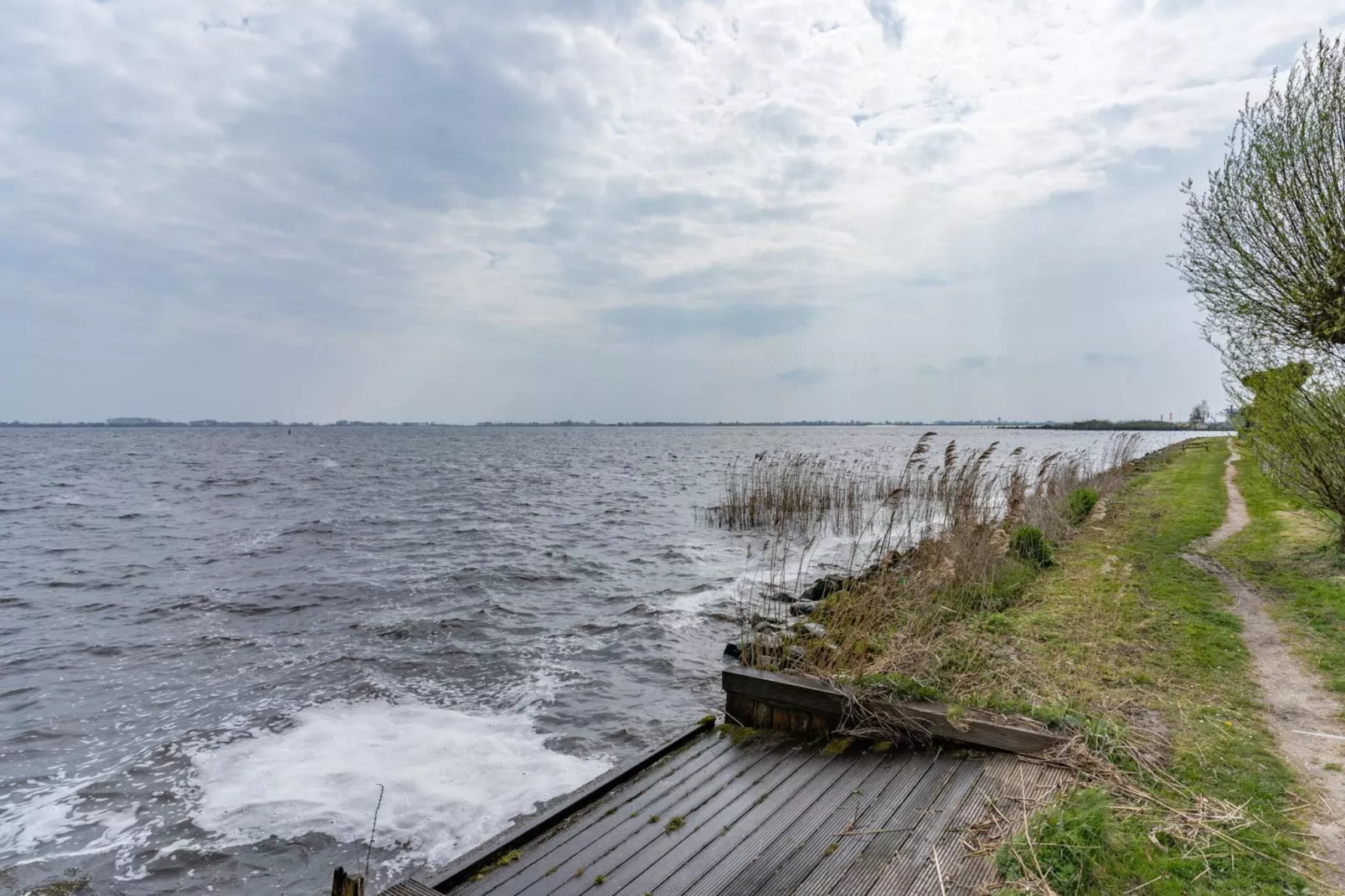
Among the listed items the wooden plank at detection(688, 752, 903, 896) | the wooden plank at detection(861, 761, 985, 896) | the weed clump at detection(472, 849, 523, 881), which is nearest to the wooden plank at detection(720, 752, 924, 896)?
the wooden plank at detection(688, 752, 903, 896)

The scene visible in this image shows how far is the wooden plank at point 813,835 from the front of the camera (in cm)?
368

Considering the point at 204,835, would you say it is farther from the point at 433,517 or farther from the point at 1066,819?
the point at 433,517

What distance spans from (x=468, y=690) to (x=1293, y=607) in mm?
10608

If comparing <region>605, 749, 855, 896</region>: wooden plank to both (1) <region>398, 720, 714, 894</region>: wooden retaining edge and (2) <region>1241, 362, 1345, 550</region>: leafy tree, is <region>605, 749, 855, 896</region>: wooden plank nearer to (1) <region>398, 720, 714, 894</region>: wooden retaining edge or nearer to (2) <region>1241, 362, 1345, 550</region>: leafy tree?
(1) <region>398, 720, 714, 894</region>: wooden retaining edge

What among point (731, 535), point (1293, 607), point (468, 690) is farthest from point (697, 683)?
point (731, 535)

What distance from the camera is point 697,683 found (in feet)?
30.5

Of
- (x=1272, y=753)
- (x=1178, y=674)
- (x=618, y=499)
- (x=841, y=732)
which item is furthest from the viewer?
(x=618, y=499)

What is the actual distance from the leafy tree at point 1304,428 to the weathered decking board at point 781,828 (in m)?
9.05

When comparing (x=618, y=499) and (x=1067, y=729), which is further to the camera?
(x=618, y=499)

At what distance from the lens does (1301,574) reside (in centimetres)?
1050

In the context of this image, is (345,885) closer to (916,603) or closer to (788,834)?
(788,834)

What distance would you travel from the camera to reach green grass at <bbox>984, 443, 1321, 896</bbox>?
357 centimetres

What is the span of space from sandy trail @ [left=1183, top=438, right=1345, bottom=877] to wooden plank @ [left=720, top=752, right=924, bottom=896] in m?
2.19

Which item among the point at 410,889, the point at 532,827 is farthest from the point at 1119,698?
the point at 410,889
